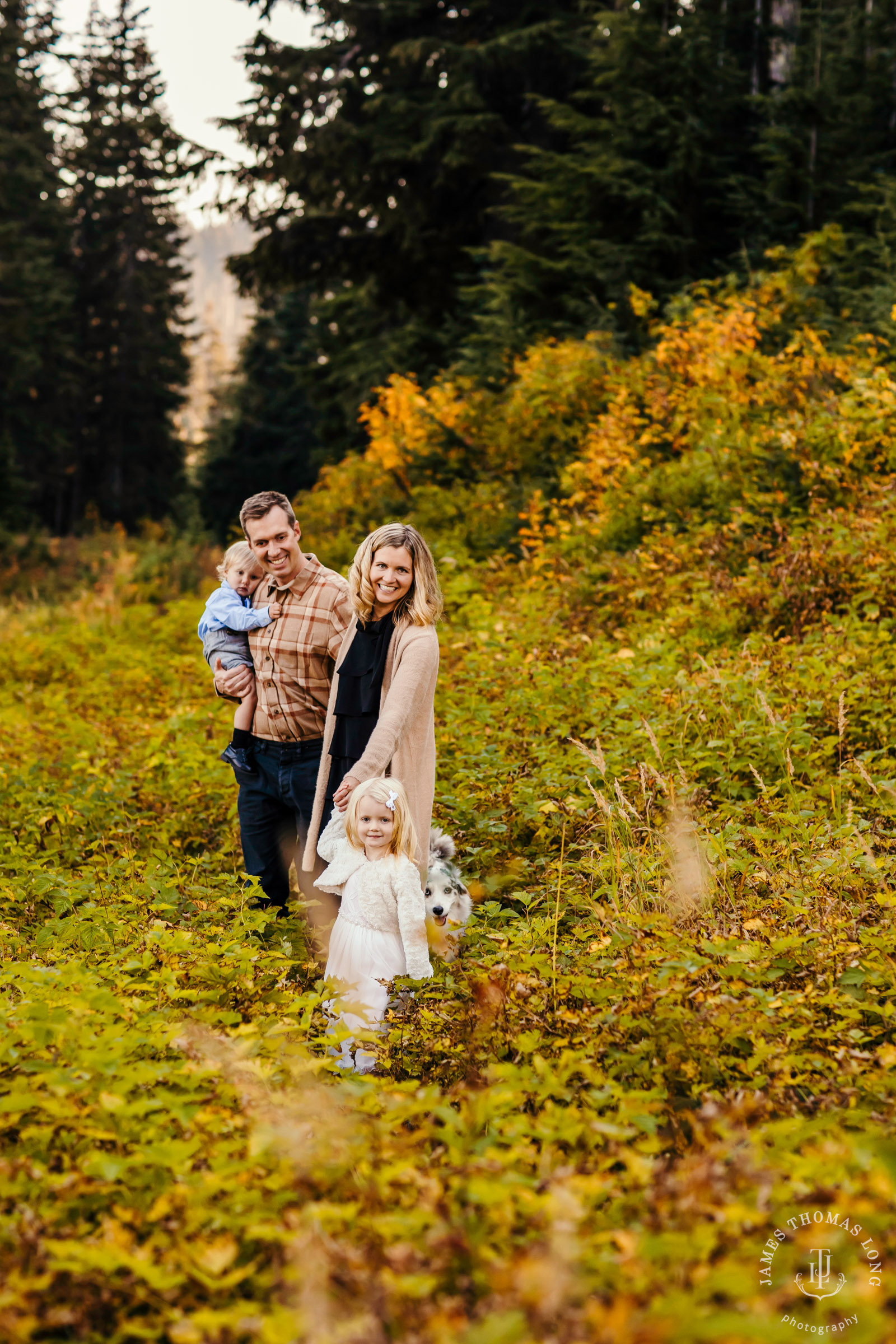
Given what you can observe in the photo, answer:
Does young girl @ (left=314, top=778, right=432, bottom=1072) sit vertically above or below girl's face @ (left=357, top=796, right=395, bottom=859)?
below

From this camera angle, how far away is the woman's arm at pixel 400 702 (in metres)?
3.71

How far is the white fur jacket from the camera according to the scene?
3.61 metres

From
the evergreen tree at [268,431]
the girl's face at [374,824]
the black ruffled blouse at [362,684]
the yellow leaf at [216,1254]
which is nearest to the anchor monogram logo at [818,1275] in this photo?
the yellow leaf at [216,1254]

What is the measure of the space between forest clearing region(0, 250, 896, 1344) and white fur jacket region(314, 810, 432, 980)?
0.64 feet

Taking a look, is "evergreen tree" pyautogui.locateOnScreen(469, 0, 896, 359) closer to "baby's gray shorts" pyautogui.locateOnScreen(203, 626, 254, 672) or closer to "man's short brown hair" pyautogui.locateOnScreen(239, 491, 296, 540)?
"man's short brown hair" pyautogui.locateOnScreen(239, 491, 296, 540)

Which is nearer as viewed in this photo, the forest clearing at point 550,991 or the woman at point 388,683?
the forest clearing at point 550,991

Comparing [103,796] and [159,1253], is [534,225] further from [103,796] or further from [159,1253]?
[159,1253]

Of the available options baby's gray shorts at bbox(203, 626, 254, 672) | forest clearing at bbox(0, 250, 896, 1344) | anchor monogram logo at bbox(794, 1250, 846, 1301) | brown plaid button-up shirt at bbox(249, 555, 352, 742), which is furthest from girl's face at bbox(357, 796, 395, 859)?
anchor monogram logo at bbox(794, 1250, 846, 1301)

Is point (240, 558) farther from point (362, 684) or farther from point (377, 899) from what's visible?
point (377, 899)

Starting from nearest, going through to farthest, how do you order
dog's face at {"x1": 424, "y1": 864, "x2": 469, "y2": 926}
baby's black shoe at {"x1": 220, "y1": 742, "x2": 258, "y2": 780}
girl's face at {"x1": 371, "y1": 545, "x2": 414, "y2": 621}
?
girl's face at {"x1": 371, "y1": 545, "x2": 414, "y2": 621}, dog's face at {"x1": 424, "y1": 864, "x2": 469, "y2": 926}, baby's black shoe at {"x1": 220, "y1": 742, "x2": 258, "y2": 780}

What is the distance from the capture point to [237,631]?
14.3 feet

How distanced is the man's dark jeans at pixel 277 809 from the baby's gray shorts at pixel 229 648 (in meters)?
0.35

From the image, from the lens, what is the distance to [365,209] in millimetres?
16312

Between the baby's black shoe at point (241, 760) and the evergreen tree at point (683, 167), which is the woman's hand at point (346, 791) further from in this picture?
the evergreen tree at point (683, 167)
